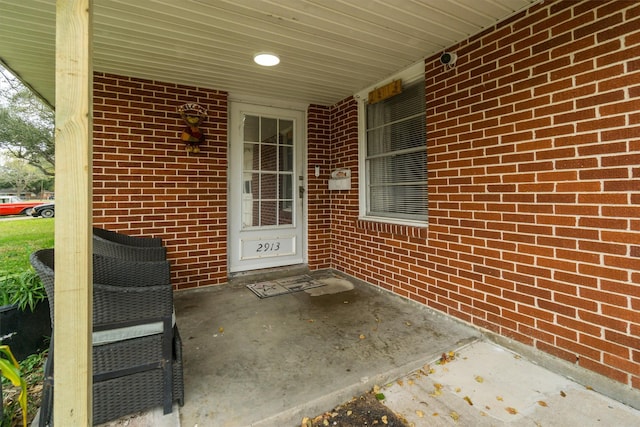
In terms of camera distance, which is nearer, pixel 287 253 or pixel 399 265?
pixel 399 265

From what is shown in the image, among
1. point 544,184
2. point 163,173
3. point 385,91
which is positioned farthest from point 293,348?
point 385,91

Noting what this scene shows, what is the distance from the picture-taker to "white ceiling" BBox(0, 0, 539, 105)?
7.00 feet

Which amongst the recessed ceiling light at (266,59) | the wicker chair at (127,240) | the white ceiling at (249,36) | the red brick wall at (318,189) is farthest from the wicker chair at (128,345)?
the red brick wall at (318,189)

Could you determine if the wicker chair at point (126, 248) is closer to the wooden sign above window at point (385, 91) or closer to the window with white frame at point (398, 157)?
the window with white frame at point (398, 157)

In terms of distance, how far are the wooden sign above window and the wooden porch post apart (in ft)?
9.25

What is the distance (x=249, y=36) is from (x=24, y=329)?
2.81 meters

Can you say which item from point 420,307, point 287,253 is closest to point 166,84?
Result: point 287,253

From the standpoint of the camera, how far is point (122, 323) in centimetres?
152

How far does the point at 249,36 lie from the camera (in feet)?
8.22

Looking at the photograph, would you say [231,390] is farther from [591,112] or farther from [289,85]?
[289,85]

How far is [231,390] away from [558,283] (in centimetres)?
219

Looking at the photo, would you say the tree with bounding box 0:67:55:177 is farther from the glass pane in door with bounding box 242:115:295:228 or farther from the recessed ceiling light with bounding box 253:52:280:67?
the recessed ceiling light with bounding box 253:52:280:67

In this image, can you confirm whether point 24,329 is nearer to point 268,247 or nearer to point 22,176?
point 22,176

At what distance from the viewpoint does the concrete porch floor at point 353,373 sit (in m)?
1.62
